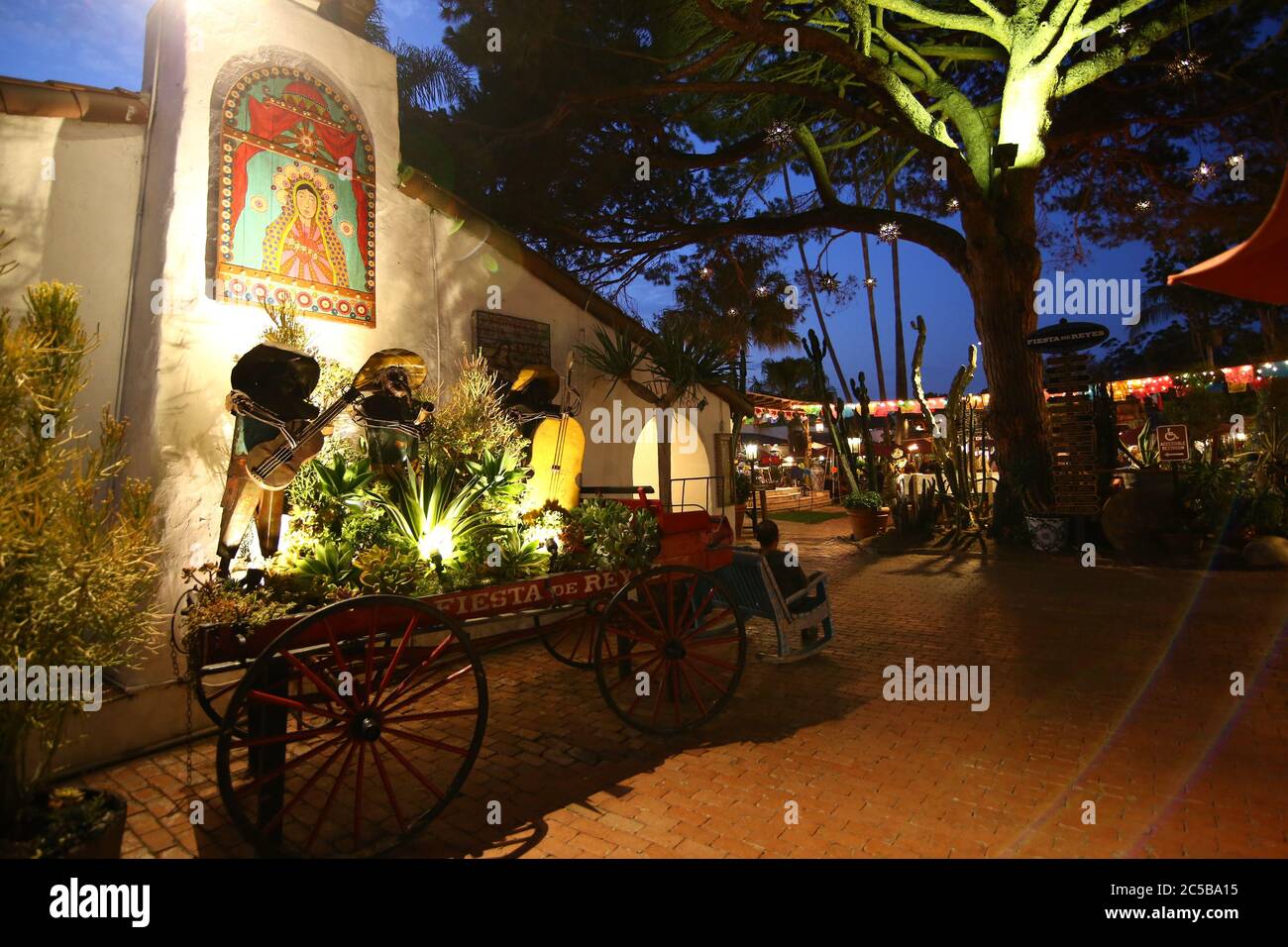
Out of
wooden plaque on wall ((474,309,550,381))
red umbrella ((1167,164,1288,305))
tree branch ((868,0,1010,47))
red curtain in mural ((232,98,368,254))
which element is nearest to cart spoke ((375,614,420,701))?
red curtain in mural ((232,98,368,254))

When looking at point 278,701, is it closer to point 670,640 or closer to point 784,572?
point 670,640

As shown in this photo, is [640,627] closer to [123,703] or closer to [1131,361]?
[123,703]

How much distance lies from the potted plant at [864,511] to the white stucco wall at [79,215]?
41.8 feet

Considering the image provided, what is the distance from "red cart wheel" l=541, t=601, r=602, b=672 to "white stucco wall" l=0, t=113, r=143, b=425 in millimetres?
3496

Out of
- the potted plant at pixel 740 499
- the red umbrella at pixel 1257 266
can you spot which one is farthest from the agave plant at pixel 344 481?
the potted plant at pixel 740 499

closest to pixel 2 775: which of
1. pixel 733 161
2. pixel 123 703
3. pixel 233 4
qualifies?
pixel 123 703

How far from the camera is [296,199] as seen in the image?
4973 millimetres

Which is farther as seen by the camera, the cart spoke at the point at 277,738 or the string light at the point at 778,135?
the string light at the point at 778,135

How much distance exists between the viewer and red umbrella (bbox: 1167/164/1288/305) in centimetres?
275

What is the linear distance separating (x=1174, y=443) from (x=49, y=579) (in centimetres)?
1497

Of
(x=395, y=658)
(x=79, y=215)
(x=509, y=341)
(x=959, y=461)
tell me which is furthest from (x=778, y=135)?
(x=395, y=658)

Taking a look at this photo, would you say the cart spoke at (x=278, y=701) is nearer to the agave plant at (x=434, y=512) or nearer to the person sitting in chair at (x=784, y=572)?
the agave plant at (x=434, y=512)

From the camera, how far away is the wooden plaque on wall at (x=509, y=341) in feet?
21.4

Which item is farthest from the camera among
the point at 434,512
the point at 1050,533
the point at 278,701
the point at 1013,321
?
the point at 1013,321
